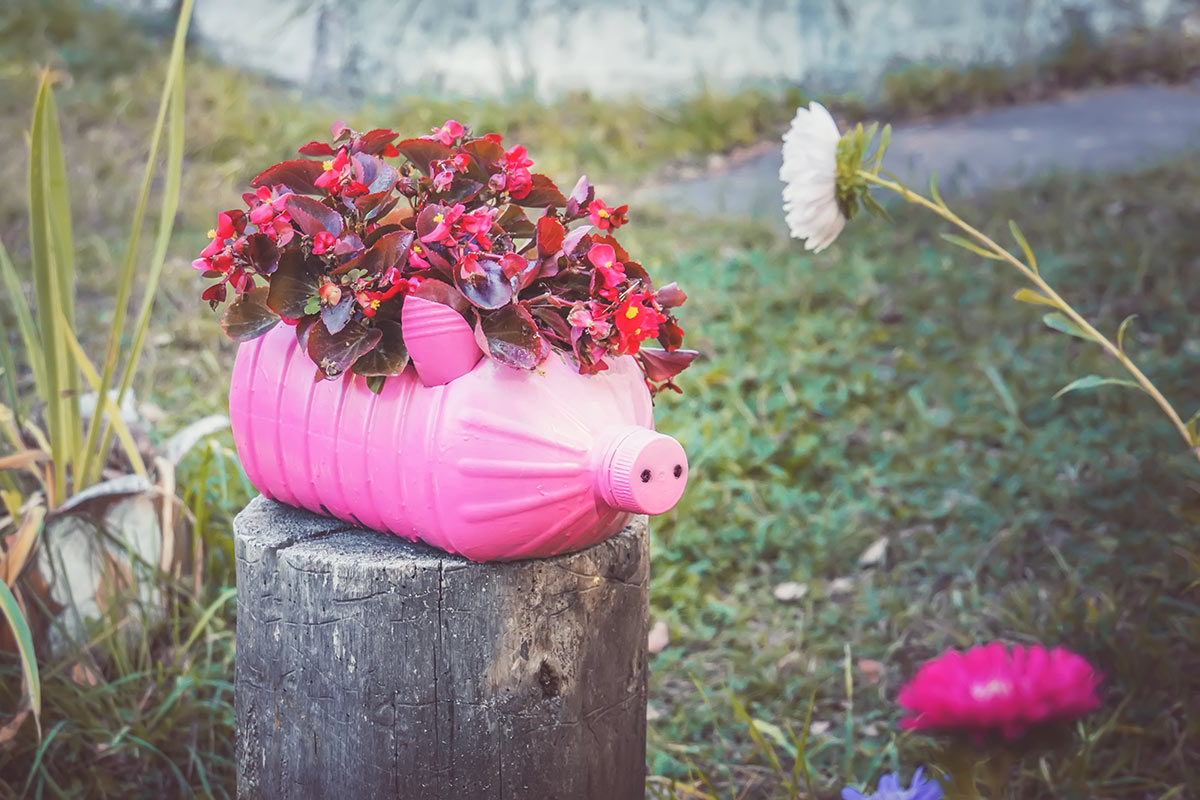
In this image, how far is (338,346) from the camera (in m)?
1.31

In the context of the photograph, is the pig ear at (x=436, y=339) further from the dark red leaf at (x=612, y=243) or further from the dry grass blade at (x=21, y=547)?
the dry grass blade at (x=21, y=547)

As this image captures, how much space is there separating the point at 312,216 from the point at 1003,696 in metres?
0.96

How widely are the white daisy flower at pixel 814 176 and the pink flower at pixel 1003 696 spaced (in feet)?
2.57

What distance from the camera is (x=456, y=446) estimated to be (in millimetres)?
1265

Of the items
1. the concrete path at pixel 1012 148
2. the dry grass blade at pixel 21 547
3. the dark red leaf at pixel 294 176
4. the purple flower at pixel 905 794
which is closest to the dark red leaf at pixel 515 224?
the dark red leaf at pixel 294 176

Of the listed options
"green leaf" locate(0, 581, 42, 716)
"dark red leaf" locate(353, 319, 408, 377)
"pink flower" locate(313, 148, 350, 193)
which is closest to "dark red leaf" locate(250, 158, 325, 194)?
"pink flower" locate(313, 148, 350, 193)

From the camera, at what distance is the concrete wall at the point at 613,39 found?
606cm

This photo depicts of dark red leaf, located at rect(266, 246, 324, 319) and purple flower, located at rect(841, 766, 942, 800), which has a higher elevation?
dark red leaf, located at rect(266, 246, 324, 319)

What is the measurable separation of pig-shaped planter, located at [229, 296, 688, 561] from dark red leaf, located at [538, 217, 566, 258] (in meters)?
0.13

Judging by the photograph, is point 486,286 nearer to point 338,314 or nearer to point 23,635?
point 338,314

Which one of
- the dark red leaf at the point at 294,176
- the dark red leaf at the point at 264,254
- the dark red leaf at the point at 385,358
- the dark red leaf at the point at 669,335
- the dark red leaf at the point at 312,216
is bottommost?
the dark red leaf at the point at 669,335

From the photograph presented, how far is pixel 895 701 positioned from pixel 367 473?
53.3 inches

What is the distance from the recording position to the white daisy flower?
141cm

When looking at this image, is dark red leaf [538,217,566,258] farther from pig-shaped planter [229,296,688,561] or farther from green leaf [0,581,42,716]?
green leaf [0,581,42,716]
